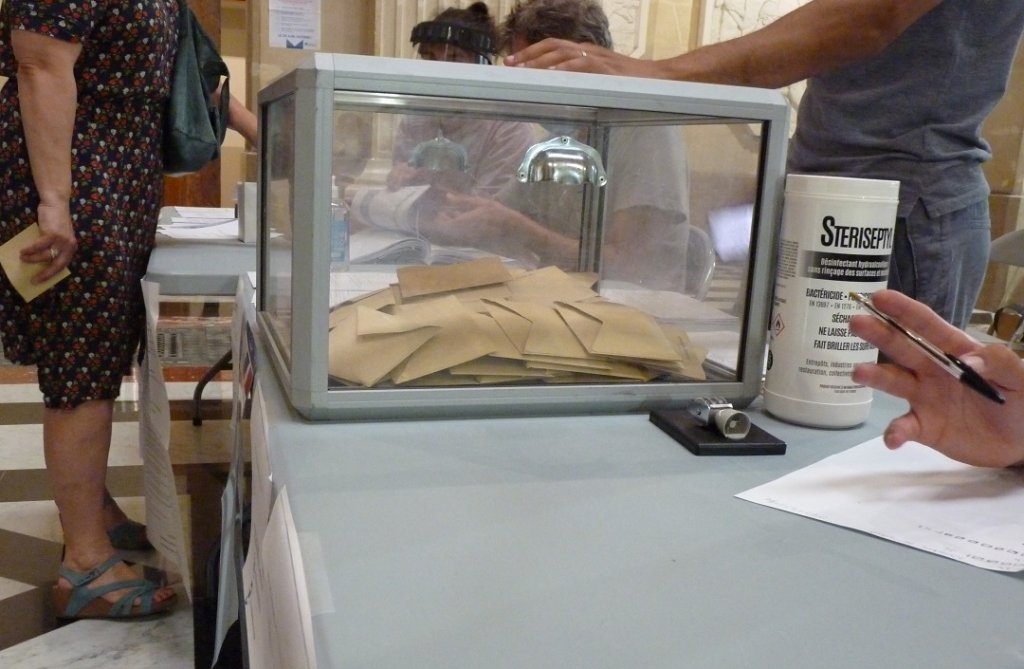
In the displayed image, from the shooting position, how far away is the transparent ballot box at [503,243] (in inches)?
26.2

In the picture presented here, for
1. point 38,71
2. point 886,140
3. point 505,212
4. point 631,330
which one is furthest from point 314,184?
point 38,71

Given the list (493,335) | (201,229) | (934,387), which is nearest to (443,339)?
(493,335)

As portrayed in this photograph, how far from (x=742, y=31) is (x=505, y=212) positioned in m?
3.75

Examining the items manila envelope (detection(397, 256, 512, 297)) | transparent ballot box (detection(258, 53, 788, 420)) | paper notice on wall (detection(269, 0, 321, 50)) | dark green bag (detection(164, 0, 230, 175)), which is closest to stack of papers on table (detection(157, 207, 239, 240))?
dark green bag (detection(164, 0, 230, 175))

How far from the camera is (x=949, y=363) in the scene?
0.56m

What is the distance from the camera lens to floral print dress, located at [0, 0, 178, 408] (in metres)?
1.35

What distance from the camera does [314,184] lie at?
0.65 metres

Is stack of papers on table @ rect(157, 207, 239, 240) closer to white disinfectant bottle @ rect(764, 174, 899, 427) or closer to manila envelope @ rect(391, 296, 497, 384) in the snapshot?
manila envelope @ rect(391, 296, 497, 384)

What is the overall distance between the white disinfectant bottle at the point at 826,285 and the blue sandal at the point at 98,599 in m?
1.31

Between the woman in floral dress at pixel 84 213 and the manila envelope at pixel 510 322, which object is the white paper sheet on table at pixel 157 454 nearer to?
the woman in floral dress at pixel 84 213

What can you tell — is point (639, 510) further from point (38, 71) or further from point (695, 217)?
point (38, 71)

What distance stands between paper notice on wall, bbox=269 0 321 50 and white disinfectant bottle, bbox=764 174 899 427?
3296 mm

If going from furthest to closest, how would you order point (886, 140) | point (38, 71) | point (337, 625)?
point (38, 71), point (886, 140), point (337, 625)

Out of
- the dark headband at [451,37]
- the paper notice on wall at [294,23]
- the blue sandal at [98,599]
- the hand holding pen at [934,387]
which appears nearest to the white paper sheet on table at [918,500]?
the hand holding pen at [934,387]
